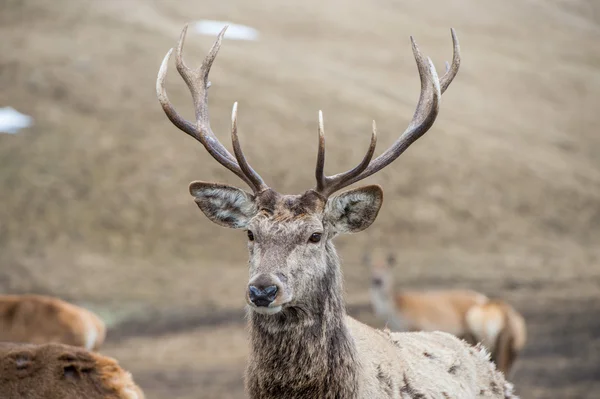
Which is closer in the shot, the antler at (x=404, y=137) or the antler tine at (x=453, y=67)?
the antler at (x=404, y=137)

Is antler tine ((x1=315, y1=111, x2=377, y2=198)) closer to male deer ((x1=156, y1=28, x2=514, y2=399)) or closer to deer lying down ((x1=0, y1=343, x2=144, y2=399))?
male deer ((x1=156, y1=28, x2=514, y2=399))

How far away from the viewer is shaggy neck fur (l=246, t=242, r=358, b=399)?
514 cm

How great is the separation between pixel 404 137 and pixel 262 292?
1638mm

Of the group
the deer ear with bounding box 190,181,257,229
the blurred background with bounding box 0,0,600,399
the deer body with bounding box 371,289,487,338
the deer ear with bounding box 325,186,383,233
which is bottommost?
the deer ear with bounding box 325,186,383,233

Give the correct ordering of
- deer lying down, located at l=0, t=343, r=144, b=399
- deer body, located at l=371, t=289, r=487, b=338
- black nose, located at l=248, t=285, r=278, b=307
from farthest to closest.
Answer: deer body, located at l=371, t=289, r=487, b=338, deer lying down, located at l=0, t=343, r=144, b=399, black nose, located at l=248, t=285, r=278, b=307

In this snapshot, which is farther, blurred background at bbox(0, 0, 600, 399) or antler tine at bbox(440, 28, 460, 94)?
blurred background at bbox(0, 0, 600, 399)

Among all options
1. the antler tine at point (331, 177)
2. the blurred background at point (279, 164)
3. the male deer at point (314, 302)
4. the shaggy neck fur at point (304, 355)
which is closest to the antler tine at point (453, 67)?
the male deer at point (314, 302)

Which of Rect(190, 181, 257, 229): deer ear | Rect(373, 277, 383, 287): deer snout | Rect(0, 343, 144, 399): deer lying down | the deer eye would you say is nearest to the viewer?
the deer eye

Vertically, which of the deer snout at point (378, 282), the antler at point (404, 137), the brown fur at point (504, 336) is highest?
the deer snout at point (378, 282)

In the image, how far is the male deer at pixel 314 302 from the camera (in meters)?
5.15

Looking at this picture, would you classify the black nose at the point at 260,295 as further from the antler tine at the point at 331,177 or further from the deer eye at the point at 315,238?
the antler tine at the point at 331,177

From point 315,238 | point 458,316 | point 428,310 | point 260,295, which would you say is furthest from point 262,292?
point 428,310

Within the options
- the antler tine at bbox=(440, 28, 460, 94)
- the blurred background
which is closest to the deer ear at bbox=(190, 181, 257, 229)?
the antler tine at bbox=(440, 28, 460, 94)

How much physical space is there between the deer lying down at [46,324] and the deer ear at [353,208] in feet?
18.5
